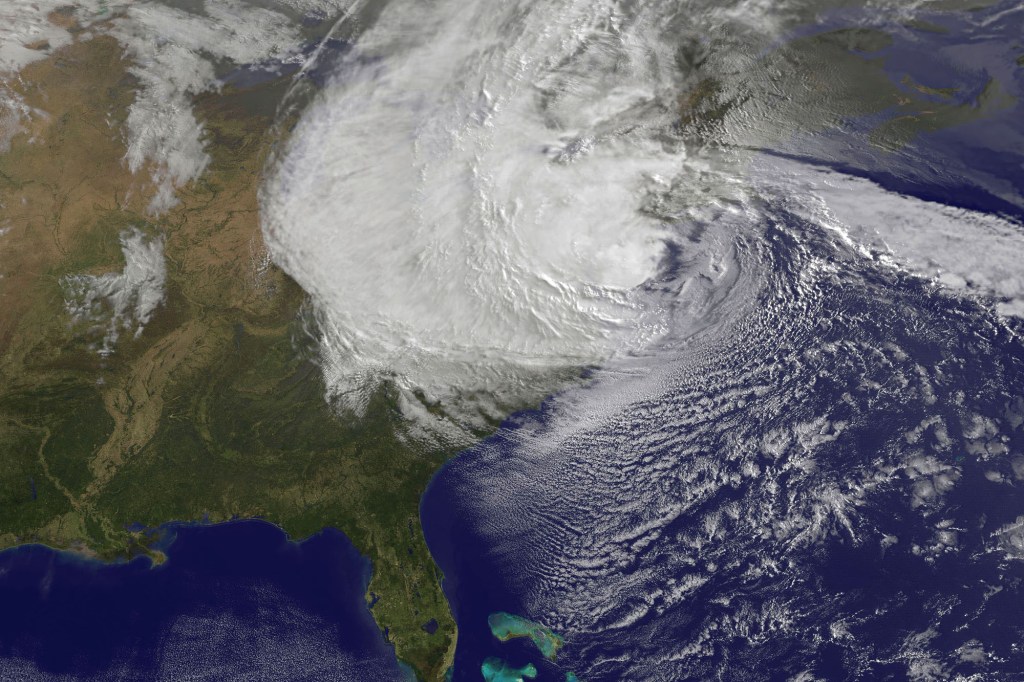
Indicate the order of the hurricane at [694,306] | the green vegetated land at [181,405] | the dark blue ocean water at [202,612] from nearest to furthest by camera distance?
the hurricane at [694,306] → the dark blue ocean water at [202,612] → the green vegetated land at [181,405]

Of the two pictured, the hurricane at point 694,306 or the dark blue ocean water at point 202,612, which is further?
the dark blue ocean water at point 202,612

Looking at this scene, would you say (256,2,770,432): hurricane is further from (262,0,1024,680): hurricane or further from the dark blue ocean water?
A: the dark blue ocean water

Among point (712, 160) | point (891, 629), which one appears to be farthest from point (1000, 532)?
point (712, 160)

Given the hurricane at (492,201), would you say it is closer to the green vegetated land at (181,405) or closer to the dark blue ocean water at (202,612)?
the green vegetated land at (181,405)

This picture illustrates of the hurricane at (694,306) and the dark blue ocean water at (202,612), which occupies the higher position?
the hurricane at (694,306)

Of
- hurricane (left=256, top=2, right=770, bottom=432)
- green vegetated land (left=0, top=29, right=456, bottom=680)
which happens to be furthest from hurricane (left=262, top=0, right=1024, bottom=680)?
green vegetated land (left=0, top=29, right=456, bottom=680)

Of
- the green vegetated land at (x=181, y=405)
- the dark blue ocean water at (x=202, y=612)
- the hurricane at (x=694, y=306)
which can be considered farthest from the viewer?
the green vegetated land at (x=181, y=405)

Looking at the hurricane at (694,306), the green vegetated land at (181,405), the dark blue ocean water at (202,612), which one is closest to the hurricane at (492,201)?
the hurricane at (694,306)

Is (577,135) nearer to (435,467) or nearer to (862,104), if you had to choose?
(862,104)
